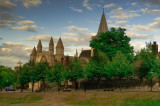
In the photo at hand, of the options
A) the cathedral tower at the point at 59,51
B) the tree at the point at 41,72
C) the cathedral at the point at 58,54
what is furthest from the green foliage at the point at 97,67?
the cathedral tower at the point at 59,51

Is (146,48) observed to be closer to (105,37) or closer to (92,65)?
(92,65)

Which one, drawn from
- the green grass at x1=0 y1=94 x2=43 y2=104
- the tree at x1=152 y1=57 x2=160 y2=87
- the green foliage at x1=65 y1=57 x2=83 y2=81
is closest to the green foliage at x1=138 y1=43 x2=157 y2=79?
the tree at x1=152 y1=57 x2=160 y2=87

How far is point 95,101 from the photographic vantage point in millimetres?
38969

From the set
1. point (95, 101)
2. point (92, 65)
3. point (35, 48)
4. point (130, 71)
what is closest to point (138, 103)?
point (95, 101)

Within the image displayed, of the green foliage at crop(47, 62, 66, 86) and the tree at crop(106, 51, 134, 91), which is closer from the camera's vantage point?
the tree at crop(106, 51, 134, 91)

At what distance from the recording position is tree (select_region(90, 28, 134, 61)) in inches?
2235

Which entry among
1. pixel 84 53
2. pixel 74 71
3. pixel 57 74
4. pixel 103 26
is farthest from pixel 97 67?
pixel 84 53

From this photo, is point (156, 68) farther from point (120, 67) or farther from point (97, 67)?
point (97, 67)

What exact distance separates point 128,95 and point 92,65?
12.8 meters

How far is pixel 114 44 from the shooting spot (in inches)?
2309

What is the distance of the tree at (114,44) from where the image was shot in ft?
186

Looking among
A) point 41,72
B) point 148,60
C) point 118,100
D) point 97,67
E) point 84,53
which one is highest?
point 84,53

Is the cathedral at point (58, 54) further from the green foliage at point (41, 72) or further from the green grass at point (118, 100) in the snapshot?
the green grass at point (118, 100)

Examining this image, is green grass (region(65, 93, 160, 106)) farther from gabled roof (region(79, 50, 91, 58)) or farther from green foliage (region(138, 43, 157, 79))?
gabled roof (region(79, 50, 91, 58))
